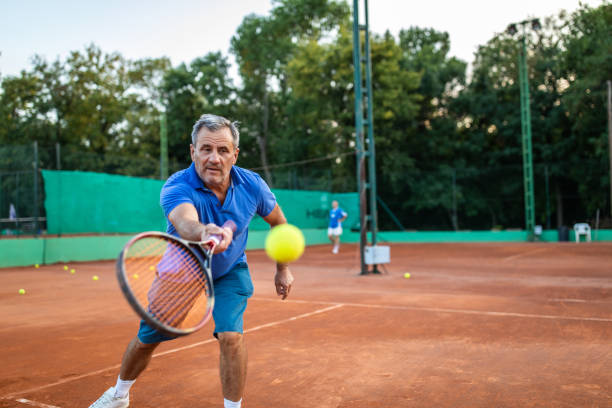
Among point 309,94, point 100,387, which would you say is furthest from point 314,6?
point 100,387

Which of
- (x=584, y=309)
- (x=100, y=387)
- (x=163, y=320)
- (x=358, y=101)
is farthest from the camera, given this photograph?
(x=358, y=101)

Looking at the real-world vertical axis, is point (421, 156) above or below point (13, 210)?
above

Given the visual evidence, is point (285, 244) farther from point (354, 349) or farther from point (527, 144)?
point (527, 144)

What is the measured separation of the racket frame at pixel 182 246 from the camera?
2.00 metres

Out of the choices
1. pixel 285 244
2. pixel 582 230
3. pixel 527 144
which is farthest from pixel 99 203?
pixel 582 230

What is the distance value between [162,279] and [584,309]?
18.5ft

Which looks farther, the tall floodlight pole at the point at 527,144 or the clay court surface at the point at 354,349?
the tall floodlight pole at the point at 527,144

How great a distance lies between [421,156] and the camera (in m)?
32.8

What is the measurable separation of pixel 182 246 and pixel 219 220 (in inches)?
20.8

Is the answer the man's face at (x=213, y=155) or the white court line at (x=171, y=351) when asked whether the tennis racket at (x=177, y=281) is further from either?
the white court line at (x=171, y=351)

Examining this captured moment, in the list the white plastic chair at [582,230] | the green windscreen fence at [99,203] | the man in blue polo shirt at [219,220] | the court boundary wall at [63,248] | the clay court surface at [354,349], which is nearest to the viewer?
the man in blue polo shirt at [219,220]

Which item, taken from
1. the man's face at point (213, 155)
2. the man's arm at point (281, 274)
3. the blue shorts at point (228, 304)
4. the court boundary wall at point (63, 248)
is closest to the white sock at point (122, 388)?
the blue shorts at point (228, 304)

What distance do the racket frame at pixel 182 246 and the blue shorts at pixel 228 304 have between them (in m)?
0.35

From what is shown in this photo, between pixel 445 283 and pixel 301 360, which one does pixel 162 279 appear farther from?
pixel 445 283
